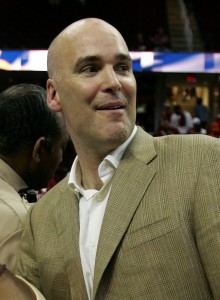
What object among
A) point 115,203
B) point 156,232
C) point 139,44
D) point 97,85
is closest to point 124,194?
point 115,203

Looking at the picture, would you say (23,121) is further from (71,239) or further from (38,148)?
(71,239)

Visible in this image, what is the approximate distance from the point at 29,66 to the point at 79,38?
9112 millimetres

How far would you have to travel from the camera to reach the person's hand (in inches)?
45.1

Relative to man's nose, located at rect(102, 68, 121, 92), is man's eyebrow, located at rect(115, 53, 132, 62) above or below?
above

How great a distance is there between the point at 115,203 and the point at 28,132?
589mm

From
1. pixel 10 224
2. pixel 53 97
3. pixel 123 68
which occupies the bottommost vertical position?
pixel 10 224

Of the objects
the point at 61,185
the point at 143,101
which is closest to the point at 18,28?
the point at 143,101

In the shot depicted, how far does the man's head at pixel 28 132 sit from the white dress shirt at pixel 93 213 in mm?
427

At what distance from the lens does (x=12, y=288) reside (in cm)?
117

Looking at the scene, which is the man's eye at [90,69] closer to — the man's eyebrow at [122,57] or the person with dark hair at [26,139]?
the man's eyebrow at [122,57]

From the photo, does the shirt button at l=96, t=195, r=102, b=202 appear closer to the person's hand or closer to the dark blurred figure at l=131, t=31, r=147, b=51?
the person's hand

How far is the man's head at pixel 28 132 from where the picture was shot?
1.82m

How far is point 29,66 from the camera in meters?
10.3

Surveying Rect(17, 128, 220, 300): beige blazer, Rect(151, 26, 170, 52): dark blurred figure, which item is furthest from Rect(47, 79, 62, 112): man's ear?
Rect(151, 26, 170, 52): dark blurred figure
